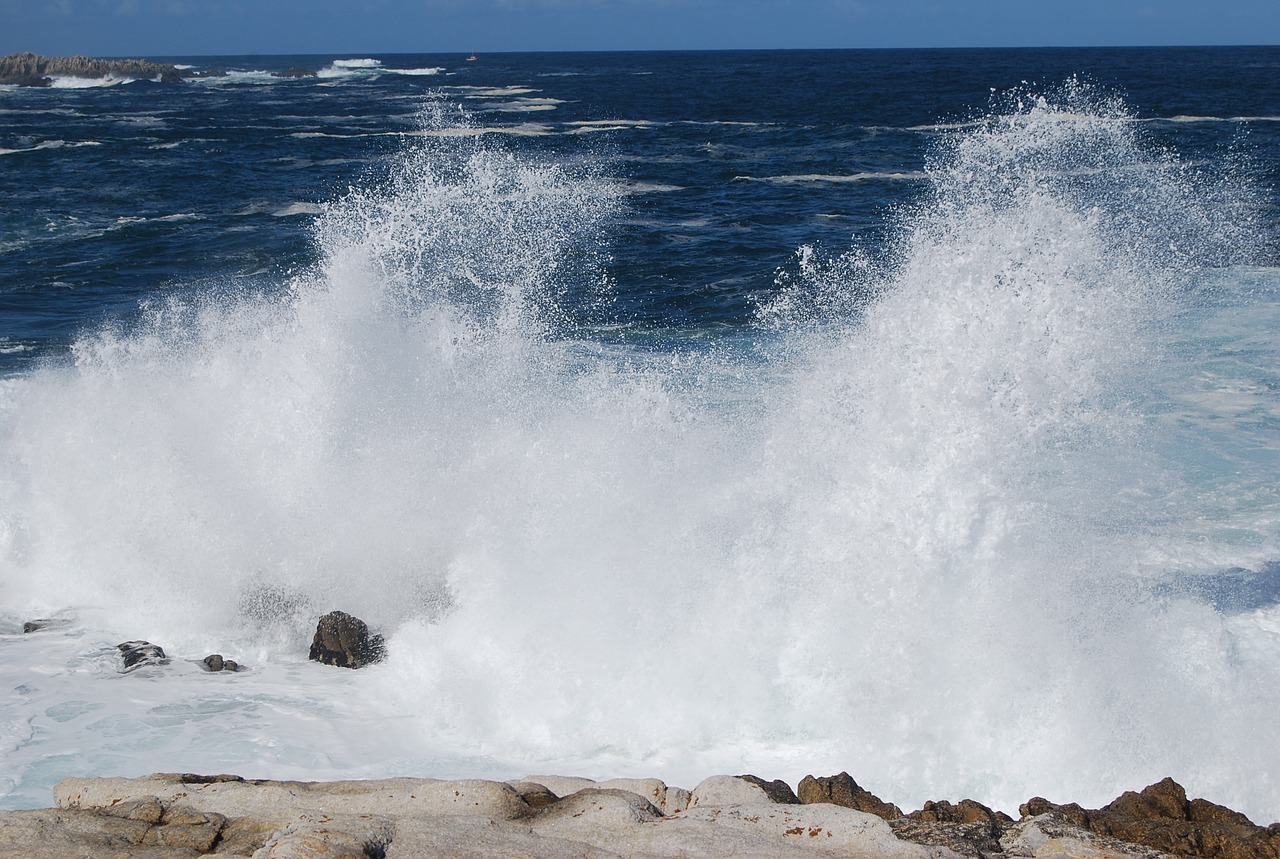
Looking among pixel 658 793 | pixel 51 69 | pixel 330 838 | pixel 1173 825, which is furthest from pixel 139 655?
pixel 51 69

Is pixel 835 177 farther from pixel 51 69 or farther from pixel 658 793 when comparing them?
pixel 51 69

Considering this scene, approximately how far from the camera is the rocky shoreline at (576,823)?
3932mm

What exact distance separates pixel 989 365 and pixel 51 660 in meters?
7.24

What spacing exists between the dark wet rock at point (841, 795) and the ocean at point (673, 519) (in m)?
1.23

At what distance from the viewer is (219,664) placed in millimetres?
7277

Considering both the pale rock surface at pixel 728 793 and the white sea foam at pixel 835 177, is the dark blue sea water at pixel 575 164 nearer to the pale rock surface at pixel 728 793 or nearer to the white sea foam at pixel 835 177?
the white sea foam at pixel 835 177

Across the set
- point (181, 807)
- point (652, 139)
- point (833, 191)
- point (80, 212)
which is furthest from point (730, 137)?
point (181, 807)

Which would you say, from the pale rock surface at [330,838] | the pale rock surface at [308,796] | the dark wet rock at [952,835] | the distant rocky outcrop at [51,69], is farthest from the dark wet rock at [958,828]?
the distant rocky outcrop at [51,69]

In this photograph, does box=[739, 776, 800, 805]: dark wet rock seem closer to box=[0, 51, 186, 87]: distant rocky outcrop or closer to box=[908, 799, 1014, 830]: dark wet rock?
box=[908, 799, 1014, 830]: dark wet rock

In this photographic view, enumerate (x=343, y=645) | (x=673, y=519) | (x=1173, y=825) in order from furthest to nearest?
(x=673, y=519) → (x=343, y=645) → (x=1173, y=825)

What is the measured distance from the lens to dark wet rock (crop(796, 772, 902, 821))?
4703mm

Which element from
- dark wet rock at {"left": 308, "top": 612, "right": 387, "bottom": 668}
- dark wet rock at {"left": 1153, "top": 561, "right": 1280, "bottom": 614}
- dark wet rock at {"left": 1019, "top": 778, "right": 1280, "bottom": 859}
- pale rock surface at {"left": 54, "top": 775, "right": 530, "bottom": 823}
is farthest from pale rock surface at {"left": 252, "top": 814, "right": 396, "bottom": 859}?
dark wet rock at {"left": 1153, "top": 561, "right": 1280, "bottom": 614}

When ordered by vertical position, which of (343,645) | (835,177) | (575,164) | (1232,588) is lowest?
(343,645)

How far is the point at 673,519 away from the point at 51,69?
3592 inches
